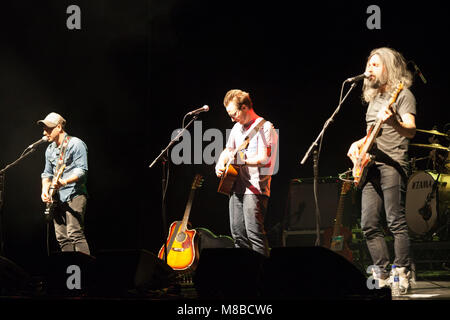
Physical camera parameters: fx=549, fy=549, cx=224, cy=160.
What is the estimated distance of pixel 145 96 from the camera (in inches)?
252

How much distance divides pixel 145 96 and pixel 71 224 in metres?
1.97

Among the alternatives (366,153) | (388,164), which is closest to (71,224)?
(366,153)

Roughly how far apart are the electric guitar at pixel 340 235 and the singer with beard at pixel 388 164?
1332 mm

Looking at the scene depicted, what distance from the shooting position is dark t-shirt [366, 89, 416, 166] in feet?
11.7

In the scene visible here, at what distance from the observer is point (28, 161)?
21.8 feet

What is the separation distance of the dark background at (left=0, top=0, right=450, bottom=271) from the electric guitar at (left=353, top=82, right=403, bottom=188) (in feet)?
7.10

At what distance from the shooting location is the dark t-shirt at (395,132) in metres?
3.58

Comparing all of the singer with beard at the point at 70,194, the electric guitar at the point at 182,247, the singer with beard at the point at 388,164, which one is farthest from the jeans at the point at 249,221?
the singer with beard at the point at 70,194

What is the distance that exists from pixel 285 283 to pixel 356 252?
3572mm
